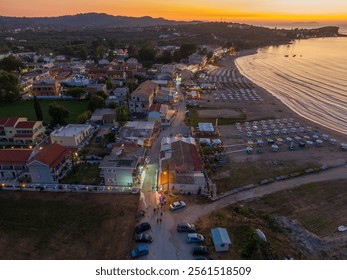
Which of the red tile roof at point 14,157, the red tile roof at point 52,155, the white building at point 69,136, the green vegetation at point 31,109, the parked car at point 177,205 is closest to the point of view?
the parked car at point 177,205

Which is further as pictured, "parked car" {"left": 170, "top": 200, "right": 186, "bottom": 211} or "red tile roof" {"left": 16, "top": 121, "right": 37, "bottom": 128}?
"red tile roof" {"left": 16, "top": 121, "right": 37, "bottom": 128}

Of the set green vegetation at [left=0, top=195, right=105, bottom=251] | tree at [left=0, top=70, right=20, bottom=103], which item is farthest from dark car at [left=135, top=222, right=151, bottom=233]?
tree at [left=0, top=70, right=20, bottom=103]

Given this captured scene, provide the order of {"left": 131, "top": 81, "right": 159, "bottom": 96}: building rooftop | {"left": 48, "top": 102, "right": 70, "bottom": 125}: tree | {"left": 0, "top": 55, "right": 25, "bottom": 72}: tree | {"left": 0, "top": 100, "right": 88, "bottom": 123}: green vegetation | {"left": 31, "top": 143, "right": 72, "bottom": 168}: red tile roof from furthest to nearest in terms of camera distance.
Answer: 1. {"left": 0, "top": 55, "right": 25, "bottom": 72}: tree
2. {"left": 131, "top": 81, "right": 159, "bottom": 96}: building rooftop
3. {"left": 0, "top": 100, "right": 88, "bottom": 123}: green vegetation
4. {"left": 48, "top": 102, "right": 70, "bottom": 125}: tree
5. {"left": 31, "top": 143, "right": 72, "bottom": 168}: red tile roof

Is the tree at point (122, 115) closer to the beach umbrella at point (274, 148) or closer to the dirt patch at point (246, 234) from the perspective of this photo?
the beach umbrella at point (274, 148)

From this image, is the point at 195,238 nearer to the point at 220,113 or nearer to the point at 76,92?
the point at 220,113

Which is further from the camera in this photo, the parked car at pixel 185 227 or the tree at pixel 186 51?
the tree at pixel 186 51

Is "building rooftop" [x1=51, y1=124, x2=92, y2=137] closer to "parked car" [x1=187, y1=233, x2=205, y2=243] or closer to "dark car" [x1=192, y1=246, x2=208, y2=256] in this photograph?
"parked car" [x1=187, y1=233, x2=205, y2=243]

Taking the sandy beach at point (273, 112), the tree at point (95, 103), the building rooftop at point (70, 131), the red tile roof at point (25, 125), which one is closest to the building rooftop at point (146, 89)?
the tree at point (95, 103)
